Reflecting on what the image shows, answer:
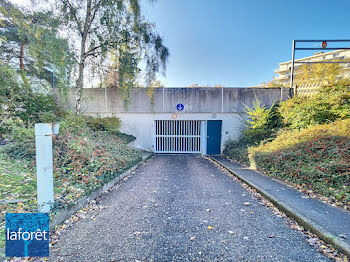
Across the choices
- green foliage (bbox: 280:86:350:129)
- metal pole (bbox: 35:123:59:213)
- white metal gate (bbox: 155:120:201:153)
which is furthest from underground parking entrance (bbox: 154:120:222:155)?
metal pole (bbox: 35:123:59:213)

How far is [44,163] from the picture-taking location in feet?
7.66

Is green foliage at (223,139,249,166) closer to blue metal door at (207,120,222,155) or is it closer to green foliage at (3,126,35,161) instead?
blue metal door at (207,120,222,155)

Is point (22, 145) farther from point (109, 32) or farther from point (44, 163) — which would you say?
point (109, 32)

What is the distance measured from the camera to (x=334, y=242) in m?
1.96

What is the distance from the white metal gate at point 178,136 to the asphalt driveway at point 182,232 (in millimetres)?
6131

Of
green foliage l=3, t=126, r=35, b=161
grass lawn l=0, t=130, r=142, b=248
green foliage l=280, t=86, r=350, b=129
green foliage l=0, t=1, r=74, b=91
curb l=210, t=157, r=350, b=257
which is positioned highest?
green foliage l=0, t=1, r=74, b=91

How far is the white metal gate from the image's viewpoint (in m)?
9.70

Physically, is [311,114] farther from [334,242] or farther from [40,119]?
[40,119]

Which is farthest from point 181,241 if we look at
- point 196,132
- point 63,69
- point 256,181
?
point 196,132

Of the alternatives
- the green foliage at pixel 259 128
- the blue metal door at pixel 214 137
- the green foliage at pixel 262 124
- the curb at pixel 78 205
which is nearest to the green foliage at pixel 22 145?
the curb at pixel 78 205

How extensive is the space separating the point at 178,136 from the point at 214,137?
2.21 m

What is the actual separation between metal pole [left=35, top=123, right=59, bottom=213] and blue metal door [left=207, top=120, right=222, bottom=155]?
8.09 meters

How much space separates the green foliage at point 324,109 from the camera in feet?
20.1

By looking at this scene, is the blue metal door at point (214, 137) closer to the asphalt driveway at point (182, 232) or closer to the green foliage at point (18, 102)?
the asphalt driveway at point (182, 232)
